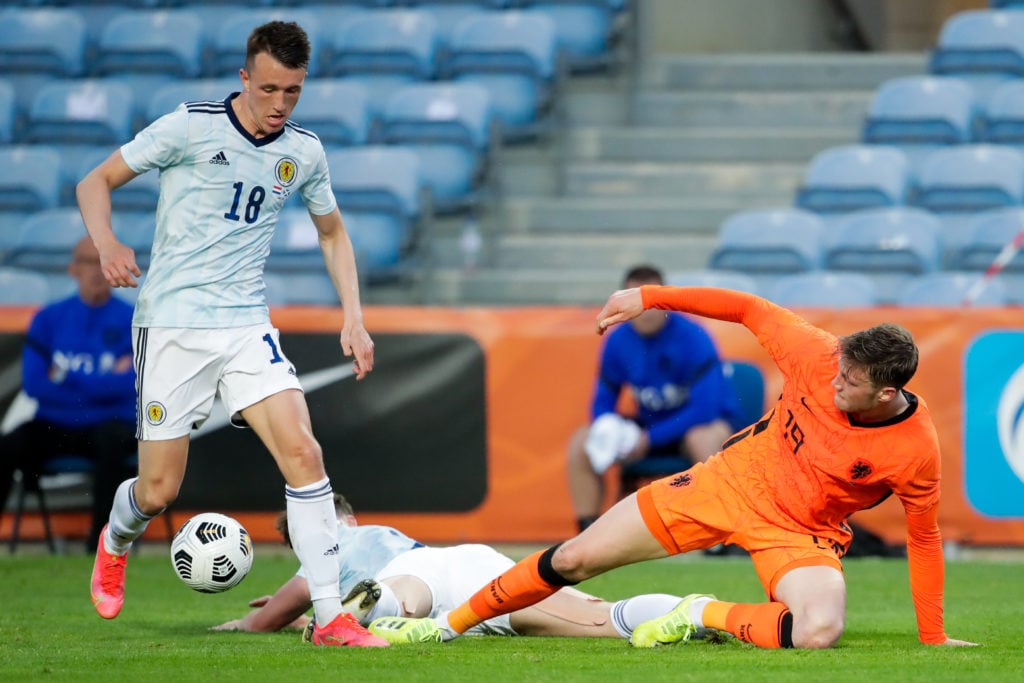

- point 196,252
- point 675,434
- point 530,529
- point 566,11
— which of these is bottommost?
point 530,529

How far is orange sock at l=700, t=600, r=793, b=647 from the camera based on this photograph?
520 centimetres

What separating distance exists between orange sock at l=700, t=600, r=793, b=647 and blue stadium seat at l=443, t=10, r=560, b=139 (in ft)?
25.3

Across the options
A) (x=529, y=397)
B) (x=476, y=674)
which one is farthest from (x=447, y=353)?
(x=476, y=674)

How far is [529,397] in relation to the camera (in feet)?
31.1

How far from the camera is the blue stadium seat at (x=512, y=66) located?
12.8m

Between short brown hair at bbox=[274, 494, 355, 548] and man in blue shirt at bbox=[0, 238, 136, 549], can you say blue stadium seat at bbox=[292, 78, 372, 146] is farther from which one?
short brown hair at bbox=[274, 494, 355, 548]

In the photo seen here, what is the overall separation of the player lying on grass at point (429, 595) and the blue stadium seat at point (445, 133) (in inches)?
238

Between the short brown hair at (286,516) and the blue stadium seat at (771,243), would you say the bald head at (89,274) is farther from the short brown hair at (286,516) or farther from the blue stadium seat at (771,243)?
the blue stadium seat at (771,243)

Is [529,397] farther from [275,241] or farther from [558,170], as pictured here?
[558,170]

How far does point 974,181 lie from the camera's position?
11.0m

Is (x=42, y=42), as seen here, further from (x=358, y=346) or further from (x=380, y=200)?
(x=358, y=346)

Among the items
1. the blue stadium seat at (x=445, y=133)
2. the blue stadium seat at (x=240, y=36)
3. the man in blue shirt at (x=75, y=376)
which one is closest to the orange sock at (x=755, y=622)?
the man in blue shirt at (x=75, y=376)

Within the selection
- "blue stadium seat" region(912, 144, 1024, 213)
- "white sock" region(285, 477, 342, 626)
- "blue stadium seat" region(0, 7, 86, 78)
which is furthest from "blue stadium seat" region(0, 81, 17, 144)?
"white sock" region(285, 477, 342, 626)

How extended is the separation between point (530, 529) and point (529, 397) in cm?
79
